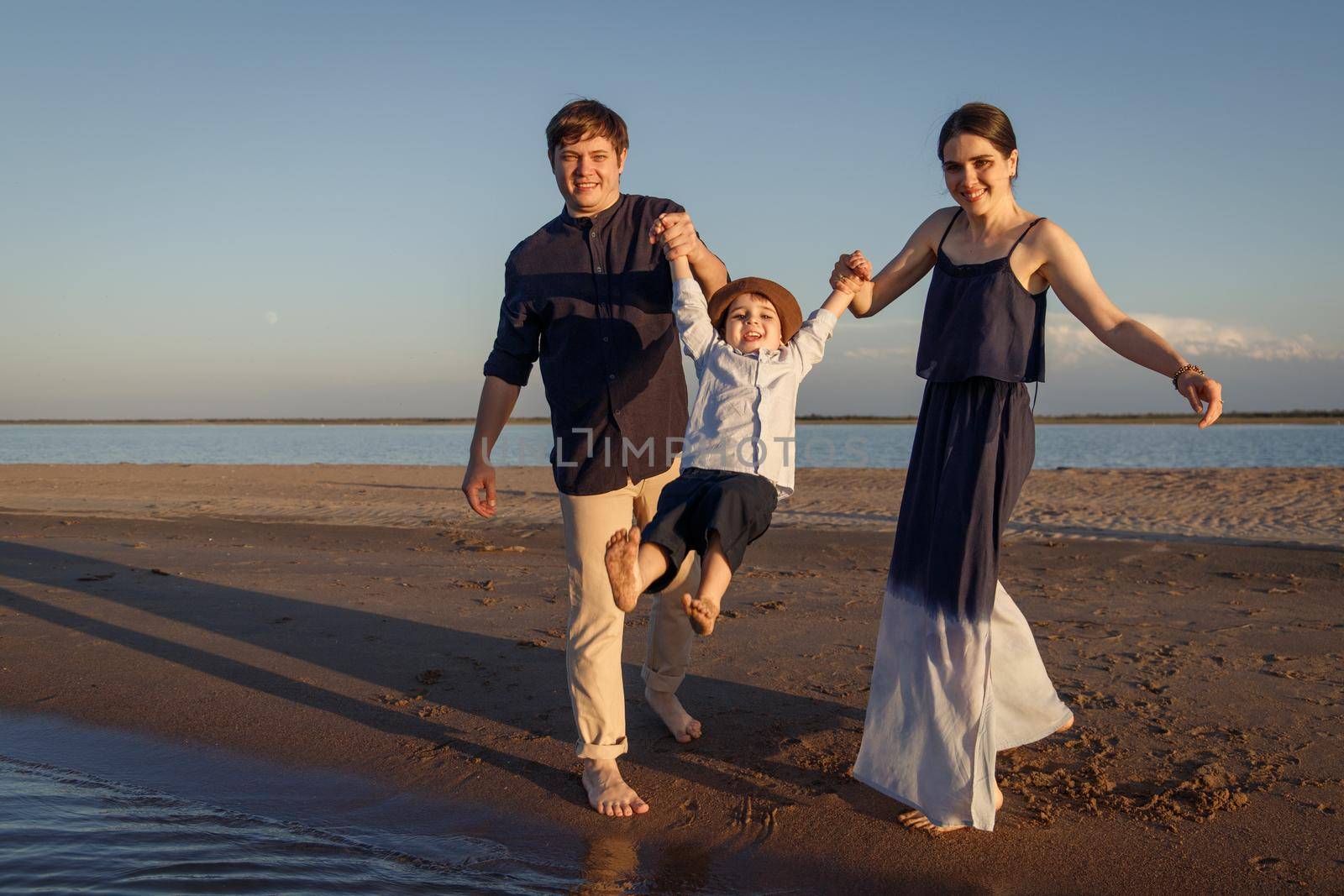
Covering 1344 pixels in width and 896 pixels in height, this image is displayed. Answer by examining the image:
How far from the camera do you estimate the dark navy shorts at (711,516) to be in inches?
128

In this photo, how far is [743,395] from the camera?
3.55 metres

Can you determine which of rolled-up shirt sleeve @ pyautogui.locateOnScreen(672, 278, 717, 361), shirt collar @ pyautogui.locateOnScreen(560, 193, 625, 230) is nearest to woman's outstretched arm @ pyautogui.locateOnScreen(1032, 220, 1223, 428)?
rolled-up shirt sleeve @ pyautogui.locateOnScreen(672, 278, 717, 361)

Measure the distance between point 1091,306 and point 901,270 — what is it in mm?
726

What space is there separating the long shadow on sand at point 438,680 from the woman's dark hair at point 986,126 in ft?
7.91

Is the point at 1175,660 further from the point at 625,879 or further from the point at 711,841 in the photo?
the point at 625,879

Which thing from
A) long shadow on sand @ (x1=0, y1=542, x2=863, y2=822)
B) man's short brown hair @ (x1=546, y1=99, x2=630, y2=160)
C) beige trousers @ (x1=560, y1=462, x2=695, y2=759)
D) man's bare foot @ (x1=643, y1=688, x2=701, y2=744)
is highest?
man's short brown hair @ (x1=546, y1=99, x2=630, y2=160)

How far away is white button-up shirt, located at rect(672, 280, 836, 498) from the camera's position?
11.5ft

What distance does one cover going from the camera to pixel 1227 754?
3.99 meters

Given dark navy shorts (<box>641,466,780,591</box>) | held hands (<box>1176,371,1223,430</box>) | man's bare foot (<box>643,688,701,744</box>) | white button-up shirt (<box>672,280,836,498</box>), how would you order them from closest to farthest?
held hands (<box>1176,371,1223,430</box>)
dark navy shorts (<box>641,466,780,591</box>)
white button-up shirt (<box>672,280,836,498</box>)
man's bare foot (<box>643,688,701,744</box>)

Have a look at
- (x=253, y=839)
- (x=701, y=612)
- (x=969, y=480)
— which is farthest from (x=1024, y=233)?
(x=253, y=839)

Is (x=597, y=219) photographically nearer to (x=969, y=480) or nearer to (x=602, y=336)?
(x=602, y=336)

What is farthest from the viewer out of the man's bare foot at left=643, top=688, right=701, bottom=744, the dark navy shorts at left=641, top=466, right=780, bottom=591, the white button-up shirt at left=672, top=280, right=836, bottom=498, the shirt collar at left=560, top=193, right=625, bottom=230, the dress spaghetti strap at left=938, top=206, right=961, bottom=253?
the man's bare foot at left=643, top=688, right=701, bottom=744

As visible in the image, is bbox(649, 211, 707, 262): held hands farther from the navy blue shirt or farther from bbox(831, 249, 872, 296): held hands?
bbox(831, 249, 872, 296): held hands

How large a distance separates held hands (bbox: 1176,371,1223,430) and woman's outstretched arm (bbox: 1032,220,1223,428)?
3.0 inches
